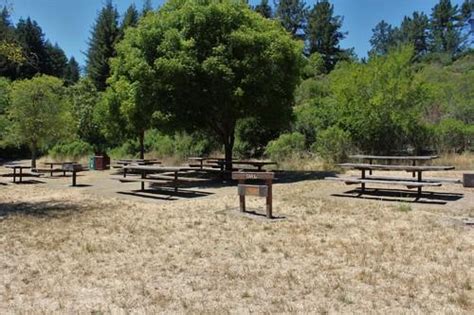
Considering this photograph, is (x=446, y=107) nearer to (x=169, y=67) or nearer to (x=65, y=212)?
(x=169, y=67)

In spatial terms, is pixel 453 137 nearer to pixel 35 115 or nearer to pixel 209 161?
pixel 209 161

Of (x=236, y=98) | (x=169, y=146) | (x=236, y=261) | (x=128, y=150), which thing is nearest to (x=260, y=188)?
(x=236, y=261)

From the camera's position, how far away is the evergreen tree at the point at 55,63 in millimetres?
56500

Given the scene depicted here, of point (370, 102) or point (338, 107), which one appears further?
Answer: point (338, 107)

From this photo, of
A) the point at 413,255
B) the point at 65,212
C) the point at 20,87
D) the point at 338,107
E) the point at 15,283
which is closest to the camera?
the point at 15,283

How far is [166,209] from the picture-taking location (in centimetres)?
986

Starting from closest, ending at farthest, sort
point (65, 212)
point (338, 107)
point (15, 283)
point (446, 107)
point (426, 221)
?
point (15, 283) → point (426, 221) → point (65, 212) → point (338, 107) → point (446, 107)

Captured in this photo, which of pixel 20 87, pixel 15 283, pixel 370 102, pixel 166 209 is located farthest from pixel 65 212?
pixel 20 87

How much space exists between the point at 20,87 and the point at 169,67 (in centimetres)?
1323

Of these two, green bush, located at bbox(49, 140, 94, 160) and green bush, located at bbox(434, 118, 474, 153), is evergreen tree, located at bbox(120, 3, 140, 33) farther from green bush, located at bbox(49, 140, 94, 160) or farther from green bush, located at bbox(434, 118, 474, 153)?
green bush, located at bbox(434, 118, 474, 153)

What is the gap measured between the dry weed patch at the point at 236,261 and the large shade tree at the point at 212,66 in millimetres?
5721

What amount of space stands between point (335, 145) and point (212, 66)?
721cm

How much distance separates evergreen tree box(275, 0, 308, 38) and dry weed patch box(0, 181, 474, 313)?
2097 inches

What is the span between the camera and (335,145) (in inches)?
760
